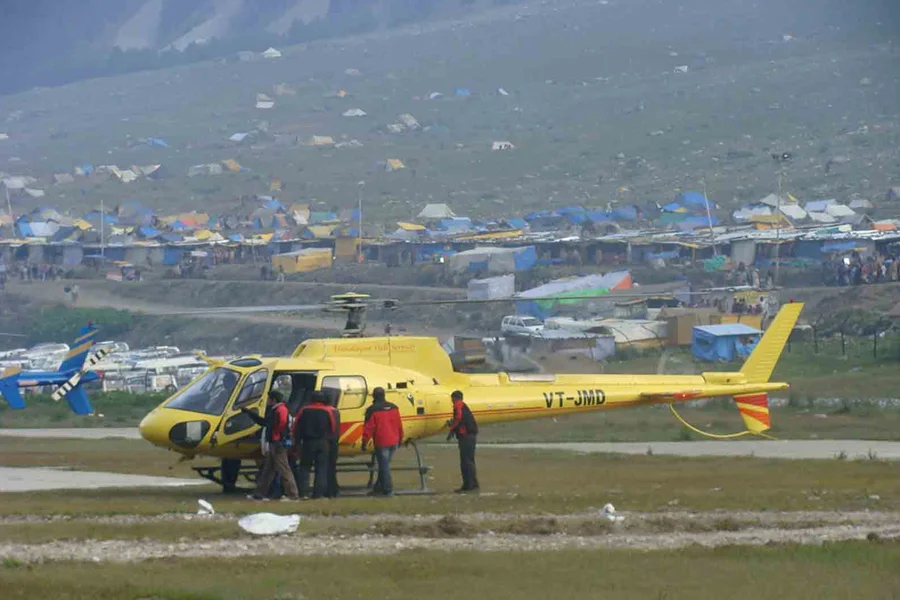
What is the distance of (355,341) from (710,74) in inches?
6334

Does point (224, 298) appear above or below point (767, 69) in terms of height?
below

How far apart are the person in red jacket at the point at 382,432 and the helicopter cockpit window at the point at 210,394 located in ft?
5.43

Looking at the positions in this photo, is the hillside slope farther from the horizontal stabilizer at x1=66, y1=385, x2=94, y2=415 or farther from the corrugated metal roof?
the horizontal stabilizer at x1=66, y1=385, x2=94, y2=415

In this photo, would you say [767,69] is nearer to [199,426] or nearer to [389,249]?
[389,249]

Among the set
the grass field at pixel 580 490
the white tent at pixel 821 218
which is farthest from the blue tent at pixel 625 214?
the grass field at pixel 580 490

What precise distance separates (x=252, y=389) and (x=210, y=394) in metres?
0.57

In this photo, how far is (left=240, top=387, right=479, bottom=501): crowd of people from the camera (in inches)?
711

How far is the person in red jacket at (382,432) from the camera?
60.8 ft

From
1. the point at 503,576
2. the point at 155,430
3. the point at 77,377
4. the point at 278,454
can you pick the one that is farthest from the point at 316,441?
the point at 77,377

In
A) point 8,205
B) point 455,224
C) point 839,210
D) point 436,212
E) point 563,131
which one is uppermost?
point 563,131

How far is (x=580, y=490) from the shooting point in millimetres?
18891

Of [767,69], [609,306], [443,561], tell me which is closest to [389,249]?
[609,306]

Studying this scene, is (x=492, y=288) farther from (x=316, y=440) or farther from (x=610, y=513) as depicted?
(x=610, y=513)

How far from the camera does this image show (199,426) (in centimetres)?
1873
